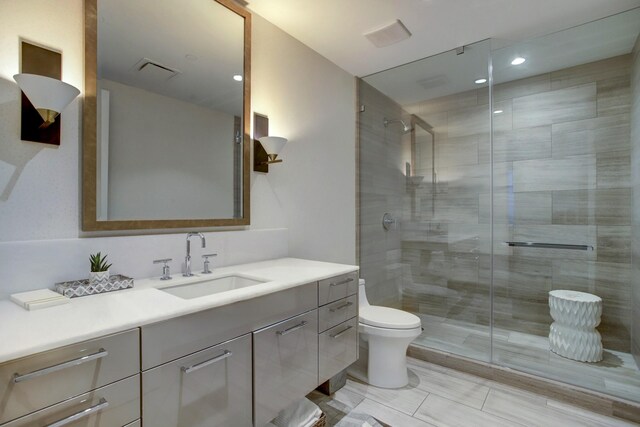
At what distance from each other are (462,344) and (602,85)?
7.94 ft

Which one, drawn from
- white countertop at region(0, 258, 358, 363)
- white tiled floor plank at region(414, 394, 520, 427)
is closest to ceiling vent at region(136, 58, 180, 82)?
white countertop at region(0, 258, 358, 363)

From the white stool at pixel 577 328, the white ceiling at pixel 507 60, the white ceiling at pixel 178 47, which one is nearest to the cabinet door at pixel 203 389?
the white ceiling at pixel 178 47

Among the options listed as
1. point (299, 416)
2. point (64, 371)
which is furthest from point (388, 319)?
point (64, 371)

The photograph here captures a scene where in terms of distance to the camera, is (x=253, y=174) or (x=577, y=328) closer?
(x=253, y=174)

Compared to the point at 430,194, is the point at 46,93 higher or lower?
higher

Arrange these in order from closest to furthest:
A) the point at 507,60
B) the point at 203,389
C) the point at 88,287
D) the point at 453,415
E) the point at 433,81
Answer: the point at 203,389 → the point at 88,287 → the point at 453,415 → the point at 507,60 → the point at 433,81

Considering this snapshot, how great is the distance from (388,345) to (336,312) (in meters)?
0.70

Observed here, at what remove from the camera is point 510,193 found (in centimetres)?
304

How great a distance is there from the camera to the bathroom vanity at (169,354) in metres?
0.81

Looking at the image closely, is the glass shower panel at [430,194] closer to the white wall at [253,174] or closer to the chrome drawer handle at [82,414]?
the white wall at [253,174]

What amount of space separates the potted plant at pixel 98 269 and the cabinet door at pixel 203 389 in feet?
1.70

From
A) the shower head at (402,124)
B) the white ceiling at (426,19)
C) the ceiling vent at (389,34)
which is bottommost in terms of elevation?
the shower head at (402,124)

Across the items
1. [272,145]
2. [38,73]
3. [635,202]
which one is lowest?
[635,202]

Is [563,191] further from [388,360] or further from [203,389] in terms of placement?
[203,389]
